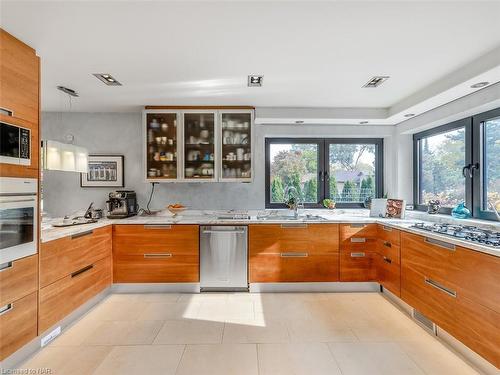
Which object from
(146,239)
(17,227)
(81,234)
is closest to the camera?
(17,227)

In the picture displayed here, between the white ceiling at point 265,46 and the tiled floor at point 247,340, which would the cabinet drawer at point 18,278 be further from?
the white ceiling at point 265,46

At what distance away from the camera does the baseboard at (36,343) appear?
184 cm

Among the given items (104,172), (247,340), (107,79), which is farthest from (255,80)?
(104,172)

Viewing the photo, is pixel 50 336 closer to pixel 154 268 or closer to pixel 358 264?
pixel 154 268

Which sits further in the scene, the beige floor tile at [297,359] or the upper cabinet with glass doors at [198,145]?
the upper cabinet with glass doors at [198,145]

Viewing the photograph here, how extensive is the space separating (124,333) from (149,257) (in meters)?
0.96

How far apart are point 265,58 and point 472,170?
2.42 meters

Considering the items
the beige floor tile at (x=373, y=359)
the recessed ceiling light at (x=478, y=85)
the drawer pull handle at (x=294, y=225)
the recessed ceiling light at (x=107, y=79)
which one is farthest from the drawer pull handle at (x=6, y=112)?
the recessed ceiling light at (x=478, y=85)

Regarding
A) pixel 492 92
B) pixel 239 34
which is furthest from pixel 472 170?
pixel 239 34

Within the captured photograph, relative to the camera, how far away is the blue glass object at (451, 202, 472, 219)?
2.83 m

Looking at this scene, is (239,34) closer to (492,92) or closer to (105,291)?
(492,92)

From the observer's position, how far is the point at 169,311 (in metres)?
2.73

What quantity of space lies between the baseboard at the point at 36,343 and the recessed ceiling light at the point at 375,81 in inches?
137

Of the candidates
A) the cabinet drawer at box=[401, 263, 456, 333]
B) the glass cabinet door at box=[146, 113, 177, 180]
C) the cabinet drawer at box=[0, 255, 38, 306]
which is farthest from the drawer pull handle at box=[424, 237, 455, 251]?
the cabinet drawer at box=[0, 255, 38, 306]
